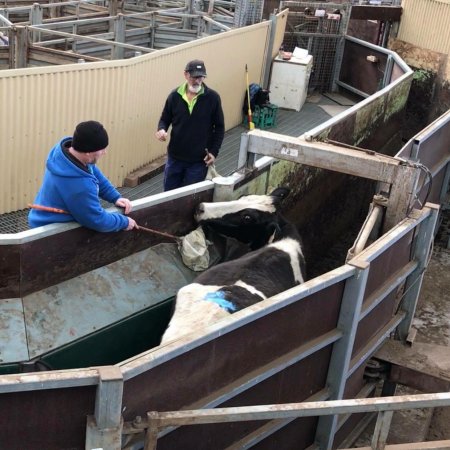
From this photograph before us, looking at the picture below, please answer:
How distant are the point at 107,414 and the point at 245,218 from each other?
2.99m

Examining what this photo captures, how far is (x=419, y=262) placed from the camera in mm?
6258

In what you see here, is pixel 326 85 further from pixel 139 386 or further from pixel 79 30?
pixel 139 386

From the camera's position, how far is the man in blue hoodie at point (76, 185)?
188 inches

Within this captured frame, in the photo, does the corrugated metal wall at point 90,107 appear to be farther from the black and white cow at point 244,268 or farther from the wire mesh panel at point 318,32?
the wire mesh panel at point 318,32

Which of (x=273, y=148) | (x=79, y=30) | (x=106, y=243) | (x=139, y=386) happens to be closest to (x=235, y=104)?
(x=79, y=30)

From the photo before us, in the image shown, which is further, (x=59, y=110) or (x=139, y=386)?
(x=59, y=110)

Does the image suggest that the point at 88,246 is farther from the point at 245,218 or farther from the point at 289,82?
the point at 289,82

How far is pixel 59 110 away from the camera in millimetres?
7977

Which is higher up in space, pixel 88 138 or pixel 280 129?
pixel 88 138

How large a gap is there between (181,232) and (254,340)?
1964 millimetres

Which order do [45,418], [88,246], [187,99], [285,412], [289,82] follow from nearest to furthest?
1. [45,418]
2. [285,412]
3. [88,246]
4. [187,99]
5. [289,82]

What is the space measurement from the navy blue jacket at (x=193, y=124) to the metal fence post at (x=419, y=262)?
2.22 meters

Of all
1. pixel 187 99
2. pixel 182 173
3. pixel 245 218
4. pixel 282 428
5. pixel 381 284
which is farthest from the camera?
pixel 182 173

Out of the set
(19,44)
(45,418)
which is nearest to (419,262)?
(45,418)
